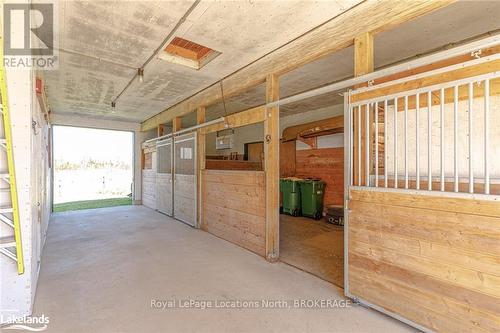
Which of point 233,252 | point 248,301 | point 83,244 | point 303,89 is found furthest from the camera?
point 303,89

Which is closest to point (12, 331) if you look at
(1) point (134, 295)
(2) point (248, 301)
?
(1) point (134, 295)

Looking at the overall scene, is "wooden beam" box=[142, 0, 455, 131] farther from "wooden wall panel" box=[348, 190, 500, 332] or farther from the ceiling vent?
"wooden wall panel" box=[348, 190, 500, 332]

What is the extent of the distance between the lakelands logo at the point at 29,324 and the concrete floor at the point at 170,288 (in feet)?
0.19

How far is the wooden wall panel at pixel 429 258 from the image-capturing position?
4.97ft

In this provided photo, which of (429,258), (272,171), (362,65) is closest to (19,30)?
(272,171)

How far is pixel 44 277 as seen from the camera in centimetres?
273

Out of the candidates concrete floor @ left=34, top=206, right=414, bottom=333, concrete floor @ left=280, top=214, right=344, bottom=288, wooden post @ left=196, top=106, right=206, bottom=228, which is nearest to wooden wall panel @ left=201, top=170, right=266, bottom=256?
wooden post @ left=196, top=106, right=206, bottom=228

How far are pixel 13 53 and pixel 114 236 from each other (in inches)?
129

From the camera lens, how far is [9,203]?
201 cm

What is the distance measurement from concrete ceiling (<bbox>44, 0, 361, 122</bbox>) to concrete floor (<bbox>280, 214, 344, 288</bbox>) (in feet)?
9.15

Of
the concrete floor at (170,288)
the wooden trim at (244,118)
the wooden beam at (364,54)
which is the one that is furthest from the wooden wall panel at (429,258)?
the wooden trim at (244,118)

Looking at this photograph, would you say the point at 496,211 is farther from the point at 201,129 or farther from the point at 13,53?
the point at 201,129

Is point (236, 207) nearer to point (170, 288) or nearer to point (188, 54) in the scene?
point (170, 288)

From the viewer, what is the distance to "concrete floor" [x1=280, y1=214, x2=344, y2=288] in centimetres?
293
